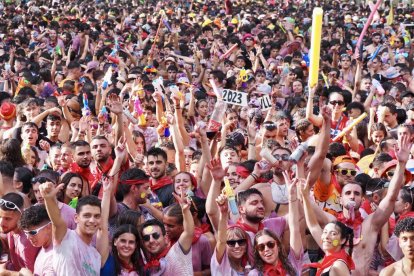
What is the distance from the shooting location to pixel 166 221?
631 centimetres

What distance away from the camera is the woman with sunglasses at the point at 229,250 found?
5.82 m

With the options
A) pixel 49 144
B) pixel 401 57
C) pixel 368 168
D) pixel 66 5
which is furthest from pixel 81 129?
pixel 66 5

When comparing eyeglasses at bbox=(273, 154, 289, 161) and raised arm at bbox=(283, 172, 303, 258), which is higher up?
eyeglasses at bbox=(273, 154, 289, 161)

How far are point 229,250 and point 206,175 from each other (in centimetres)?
141

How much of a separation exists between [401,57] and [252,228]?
9964 millimetres

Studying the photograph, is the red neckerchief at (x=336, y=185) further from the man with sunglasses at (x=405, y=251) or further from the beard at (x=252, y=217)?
the man with sunglasses at (x=405, y=251)

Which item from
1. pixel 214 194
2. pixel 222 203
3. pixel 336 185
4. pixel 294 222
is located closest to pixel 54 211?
pixel 222 203

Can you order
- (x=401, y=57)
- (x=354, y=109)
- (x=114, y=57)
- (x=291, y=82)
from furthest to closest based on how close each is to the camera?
1. (x=401, y=57)
2. (x=114, y=57)
3. (x=291, y=82)
4. (x=354, y=109)

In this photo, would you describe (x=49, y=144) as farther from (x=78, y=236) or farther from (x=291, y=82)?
(x=291, y=82)

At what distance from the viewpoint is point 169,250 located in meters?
5.99

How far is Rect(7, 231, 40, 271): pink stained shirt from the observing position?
235 inches

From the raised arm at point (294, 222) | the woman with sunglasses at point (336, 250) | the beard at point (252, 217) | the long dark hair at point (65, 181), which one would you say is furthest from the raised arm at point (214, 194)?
the long dark hair at point (65, 181)

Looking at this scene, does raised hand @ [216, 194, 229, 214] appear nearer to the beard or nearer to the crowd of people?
the crowd of people

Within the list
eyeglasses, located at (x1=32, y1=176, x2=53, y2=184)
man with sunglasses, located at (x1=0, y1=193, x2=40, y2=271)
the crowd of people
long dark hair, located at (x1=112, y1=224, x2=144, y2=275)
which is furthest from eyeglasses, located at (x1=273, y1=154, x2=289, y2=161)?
man with sunglasses, located at (x1=0, y1=193, x2=40, y2=271)
